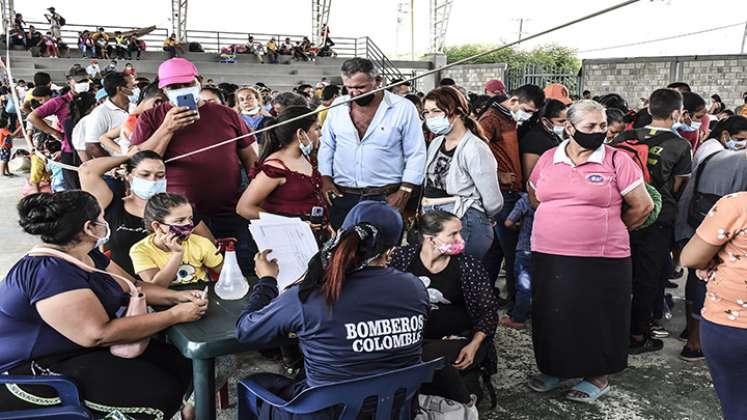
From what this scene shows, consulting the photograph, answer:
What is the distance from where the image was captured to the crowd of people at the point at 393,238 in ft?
5.98

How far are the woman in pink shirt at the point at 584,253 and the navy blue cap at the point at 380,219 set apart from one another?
1.22 meters

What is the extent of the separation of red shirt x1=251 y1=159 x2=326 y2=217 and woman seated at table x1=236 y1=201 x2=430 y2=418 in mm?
1135

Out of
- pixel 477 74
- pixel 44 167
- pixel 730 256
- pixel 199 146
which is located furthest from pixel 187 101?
pixel 477 74

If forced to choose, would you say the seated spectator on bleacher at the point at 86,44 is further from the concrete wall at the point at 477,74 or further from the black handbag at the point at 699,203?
the black handbag at the point at 699,203

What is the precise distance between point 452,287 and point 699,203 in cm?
173

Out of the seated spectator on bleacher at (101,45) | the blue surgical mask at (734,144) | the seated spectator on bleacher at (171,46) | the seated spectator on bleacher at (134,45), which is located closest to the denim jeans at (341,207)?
the blue surgical mask at (734,144)

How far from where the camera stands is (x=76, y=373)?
1904mm

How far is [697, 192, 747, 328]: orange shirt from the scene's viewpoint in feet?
6.23

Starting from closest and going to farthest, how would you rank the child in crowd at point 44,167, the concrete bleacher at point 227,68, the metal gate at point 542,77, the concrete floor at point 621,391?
the concrete floor at point 621,391 < the child in crowd at point 44,167 < the metal gate at point 542,77 < the concrete bleacher at point 227,68

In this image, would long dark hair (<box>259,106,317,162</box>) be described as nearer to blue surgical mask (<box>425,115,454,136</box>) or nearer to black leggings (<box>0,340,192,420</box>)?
blue surgical mask (<box>425,115,454,136</box>)

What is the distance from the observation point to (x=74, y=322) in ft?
5.99

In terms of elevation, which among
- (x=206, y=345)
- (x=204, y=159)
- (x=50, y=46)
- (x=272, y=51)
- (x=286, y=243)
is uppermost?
(x=272, y=51)

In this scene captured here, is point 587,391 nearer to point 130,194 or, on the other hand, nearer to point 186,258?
point 186,258

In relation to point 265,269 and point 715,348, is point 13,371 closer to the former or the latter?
point 265,269
